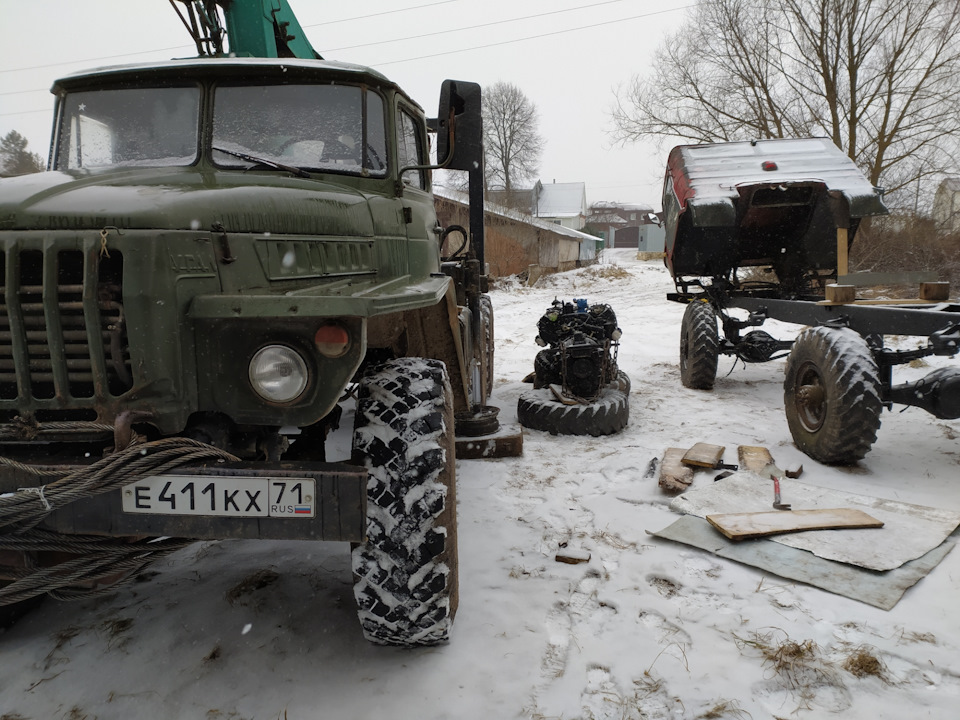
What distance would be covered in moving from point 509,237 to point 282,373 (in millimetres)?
21656

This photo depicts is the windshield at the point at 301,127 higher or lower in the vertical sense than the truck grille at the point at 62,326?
higher

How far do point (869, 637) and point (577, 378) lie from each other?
3.41 metres

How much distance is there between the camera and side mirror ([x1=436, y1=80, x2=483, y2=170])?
341 centimetres

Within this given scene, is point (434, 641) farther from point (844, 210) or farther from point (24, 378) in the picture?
point (844, 210)

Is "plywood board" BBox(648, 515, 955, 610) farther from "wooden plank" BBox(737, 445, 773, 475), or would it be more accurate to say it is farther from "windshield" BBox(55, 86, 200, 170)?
"windshield" BBox(55, 86, 200, 170)

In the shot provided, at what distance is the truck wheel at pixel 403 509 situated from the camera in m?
2.26

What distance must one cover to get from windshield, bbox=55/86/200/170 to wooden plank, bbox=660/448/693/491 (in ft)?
→ 10.6

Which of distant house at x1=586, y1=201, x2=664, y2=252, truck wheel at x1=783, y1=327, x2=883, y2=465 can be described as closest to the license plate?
truck wheel at x1=783, y1=327, x2=883, y2=465

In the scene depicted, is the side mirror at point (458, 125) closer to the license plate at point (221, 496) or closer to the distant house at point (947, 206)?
the license plate at point (221, 496)

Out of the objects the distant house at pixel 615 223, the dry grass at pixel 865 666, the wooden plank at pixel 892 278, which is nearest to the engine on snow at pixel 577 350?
the wooden plank at pixel 892 278

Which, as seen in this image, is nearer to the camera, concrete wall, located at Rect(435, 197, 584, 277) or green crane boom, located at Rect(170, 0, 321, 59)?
green crane boom, located at Rect(170, 0, 321, 59)

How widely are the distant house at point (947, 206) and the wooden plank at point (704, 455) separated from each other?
13787mm

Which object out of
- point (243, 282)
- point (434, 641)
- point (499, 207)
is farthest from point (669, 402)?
point (499, 207)

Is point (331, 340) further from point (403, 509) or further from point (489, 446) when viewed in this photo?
point (489, 446)
